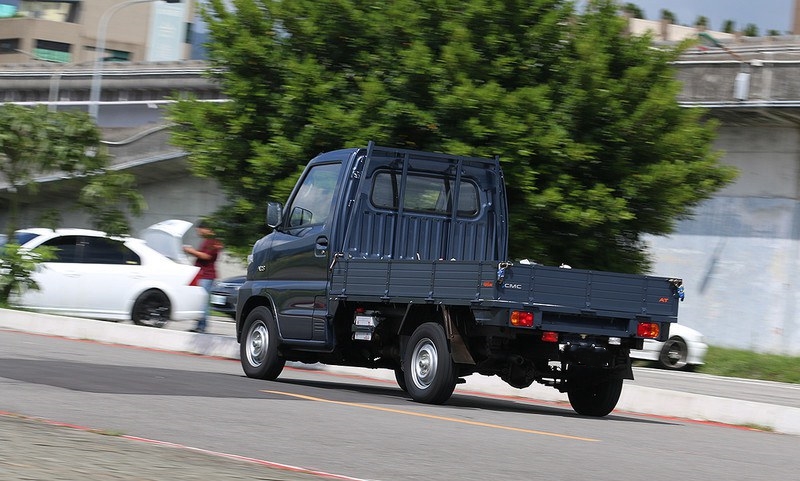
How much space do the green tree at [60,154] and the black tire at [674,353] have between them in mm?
10562

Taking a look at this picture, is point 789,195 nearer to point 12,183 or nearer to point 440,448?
point 12,183

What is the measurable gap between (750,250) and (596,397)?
63.2 feet

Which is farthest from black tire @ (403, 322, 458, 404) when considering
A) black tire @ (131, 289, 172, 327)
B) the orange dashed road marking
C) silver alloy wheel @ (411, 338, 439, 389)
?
black tire @ (131, 289, 172, 327)

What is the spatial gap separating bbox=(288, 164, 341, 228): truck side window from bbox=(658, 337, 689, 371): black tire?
508 inches

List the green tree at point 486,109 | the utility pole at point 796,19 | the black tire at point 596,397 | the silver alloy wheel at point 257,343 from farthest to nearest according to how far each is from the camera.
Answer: the utility pole at point 796,19 < the green tree at point 486,109 < the silver alloy wheel at point 257,343 < the black tire at point 596,397

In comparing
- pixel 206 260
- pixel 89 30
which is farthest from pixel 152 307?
pixel 89 30

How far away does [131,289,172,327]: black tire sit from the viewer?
21.5 m

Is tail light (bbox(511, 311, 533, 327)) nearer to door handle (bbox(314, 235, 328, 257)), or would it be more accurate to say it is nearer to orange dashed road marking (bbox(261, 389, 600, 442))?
orange dashed road marking (bbox(261, 389, 600, 442))

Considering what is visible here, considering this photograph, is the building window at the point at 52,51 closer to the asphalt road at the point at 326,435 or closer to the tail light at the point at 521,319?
the asphalt road at the point at 326,435

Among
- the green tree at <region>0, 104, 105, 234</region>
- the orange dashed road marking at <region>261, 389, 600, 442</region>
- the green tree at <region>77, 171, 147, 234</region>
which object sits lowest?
the orange dashed road marking at <region>261, 389, 600, 442</region>

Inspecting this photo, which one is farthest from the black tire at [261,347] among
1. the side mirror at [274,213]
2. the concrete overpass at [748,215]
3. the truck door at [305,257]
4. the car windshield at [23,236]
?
the concrete overpass at [748,215]

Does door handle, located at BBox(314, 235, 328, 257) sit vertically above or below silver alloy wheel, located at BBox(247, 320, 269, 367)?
above

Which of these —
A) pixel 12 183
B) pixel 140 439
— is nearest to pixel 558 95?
pixel 12 183

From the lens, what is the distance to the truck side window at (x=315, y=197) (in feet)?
44.4
